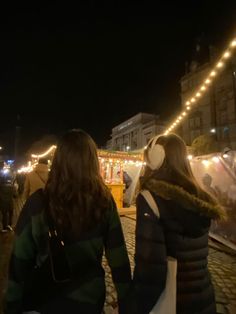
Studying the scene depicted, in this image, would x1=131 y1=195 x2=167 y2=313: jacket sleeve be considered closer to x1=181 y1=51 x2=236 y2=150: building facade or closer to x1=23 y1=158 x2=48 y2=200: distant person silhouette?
x1=23 y1=158 x2=48 y2=200: distant person silhouette

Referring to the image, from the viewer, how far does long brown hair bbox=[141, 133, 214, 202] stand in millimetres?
1765

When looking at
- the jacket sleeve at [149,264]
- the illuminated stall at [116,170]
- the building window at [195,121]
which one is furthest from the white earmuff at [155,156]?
the building window at [195,121]

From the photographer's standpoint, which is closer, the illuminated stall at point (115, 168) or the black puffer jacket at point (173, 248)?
the black puffer jacket at point (173, 248)

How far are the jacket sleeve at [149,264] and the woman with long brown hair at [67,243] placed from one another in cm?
17

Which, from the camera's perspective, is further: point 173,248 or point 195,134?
point 195,134

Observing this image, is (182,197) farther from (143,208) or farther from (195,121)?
(195,121)

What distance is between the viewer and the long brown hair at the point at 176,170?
1765 mm

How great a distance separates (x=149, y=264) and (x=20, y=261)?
80 cm

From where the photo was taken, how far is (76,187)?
5.29 feet

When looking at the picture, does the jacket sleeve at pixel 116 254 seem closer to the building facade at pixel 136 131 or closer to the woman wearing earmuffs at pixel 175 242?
the woman wearing earmuffs at pixel 175 242

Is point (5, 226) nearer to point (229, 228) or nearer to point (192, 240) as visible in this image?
point (229, 228)

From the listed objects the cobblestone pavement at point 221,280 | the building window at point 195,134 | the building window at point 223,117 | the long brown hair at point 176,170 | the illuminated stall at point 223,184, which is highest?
the building window at point 223,117

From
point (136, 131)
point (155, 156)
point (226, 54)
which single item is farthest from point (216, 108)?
point (155, 156)

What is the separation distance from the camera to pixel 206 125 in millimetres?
28422
